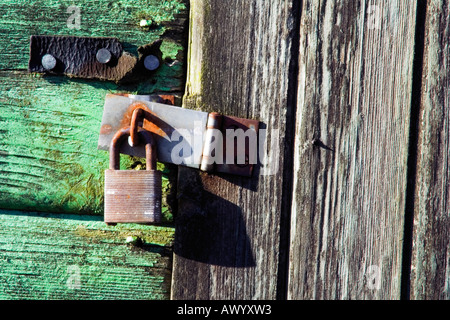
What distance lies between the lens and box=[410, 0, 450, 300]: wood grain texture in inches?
36.5

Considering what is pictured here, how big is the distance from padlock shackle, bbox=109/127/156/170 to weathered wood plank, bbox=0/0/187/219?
3.6 inches

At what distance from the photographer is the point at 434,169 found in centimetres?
93

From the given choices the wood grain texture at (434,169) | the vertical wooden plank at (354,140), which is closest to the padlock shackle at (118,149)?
the vertical wooden plank at (354,140)

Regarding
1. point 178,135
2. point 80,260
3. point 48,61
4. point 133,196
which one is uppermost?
point 48,61

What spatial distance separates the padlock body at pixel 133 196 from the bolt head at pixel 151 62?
0.24m

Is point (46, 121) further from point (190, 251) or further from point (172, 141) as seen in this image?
point (190, 251)

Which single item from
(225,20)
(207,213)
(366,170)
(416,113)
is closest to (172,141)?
(207,213)

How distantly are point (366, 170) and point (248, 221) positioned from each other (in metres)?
0.27

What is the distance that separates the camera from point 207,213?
0.94m

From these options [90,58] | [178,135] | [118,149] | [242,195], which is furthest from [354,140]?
[90,58]

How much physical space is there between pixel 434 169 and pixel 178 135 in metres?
0.53

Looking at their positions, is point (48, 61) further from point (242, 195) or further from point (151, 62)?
point (242, 195)

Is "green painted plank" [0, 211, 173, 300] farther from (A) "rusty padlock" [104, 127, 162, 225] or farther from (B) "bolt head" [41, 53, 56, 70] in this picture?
(B) "bolt head" [41, 53, 56, 70]

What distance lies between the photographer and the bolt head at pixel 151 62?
963mm
